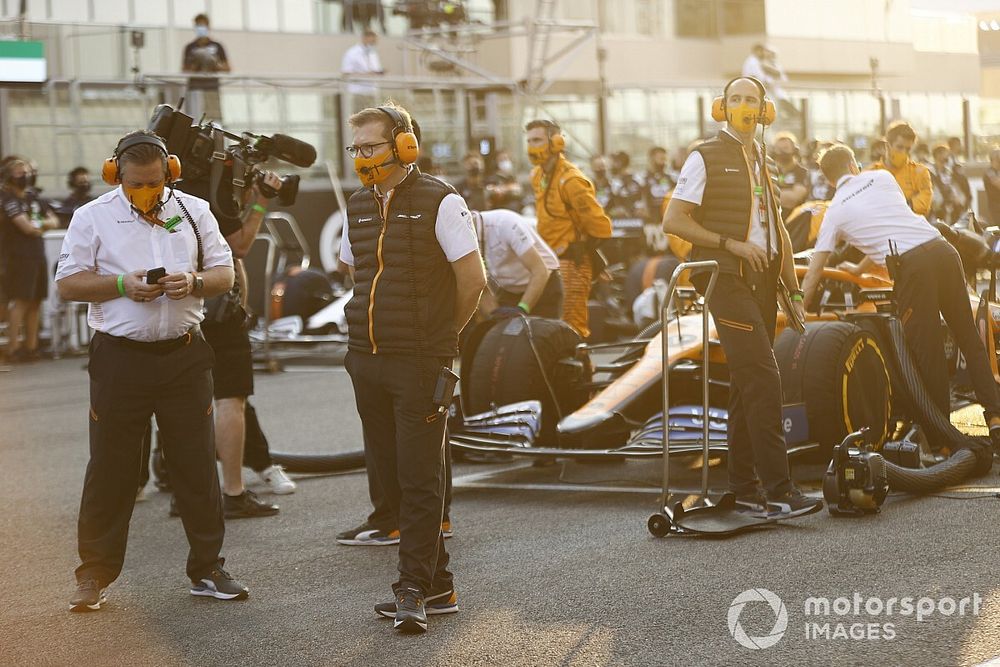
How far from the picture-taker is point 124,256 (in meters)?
5.99

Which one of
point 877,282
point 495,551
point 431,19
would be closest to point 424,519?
point 495,551

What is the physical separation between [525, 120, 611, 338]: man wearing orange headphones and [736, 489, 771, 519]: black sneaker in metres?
3.25

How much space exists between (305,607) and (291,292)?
424 inches

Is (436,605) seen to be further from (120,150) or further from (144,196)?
(120,150)

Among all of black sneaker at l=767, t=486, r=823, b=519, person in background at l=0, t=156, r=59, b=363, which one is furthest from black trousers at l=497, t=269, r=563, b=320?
person in background at l=0, t=156, r=59, b=363

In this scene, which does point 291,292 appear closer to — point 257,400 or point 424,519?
point 257,400

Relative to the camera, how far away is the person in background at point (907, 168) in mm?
11898

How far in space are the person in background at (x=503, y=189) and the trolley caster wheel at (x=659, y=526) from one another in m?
11.1

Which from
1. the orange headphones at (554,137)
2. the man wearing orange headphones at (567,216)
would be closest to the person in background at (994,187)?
the man wearing orange headphones at (567,216)

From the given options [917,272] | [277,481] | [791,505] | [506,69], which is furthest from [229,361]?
[506,69]

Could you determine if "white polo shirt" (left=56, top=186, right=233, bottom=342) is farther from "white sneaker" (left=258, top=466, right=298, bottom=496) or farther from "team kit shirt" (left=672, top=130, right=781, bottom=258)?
"white sneaker" (left=258, top=466, right=298, bottom=496)

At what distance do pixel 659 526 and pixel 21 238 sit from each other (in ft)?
38.1

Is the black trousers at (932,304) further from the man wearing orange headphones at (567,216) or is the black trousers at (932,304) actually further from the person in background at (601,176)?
the person in background at (601,176)

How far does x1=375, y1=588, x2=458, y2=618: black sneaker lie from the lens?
5.62 m
